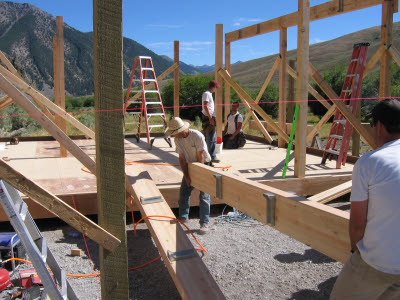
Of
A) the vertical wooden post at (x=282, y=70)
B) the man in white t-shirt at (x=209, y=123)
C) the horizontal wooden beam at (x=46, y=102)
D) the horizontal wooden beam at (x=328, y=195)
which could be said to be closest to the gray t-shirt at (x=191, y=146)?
the horizontal wooden beam at (x=328, y=195)

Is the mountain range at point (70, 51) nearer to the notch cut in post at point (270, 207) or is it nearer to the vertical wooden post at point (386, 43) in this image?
the vertical wooden post at point (386, 43)

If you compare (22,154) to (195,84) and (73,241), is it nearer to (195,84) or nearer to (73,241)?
(73,241)

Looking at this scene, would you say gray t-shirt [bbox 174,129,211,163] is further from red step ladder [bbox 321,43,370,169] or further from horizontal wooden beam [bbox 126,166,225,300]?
red step ladder [bbox 321,43,370,169]

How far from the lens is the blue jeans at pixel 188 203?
15.9ft

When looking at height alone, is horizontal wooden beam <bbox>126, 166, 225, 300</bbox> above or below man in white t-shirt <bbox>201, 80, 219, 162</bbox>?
below

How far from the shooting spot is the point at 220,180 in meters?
3.33

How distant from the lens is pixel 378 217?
5.74 ft

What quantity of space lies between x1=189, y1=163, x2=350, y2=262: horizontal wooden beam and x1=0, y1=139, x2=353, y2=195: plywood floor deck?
7.78ft

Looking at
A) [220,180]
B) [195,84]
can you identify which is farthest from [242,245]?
[195,84]

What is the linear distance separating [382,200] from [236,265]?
247cm

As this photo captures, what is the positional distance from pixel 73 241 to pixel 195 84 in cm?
2137

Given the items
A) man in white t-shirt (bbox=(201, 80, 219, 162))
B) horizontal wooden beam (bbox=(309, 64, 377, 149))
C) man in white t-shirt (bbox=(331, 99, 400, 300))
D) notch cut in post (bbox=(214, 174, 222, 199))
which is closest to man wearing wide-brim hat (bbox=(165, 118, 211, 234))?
notch cut in post (bbox=(214, 174, 222, 199))

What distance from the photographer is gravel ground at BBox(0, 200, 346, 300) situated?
349 centimetres

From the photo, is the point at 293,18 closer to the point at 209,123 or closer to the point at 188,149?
the point at 209,123
